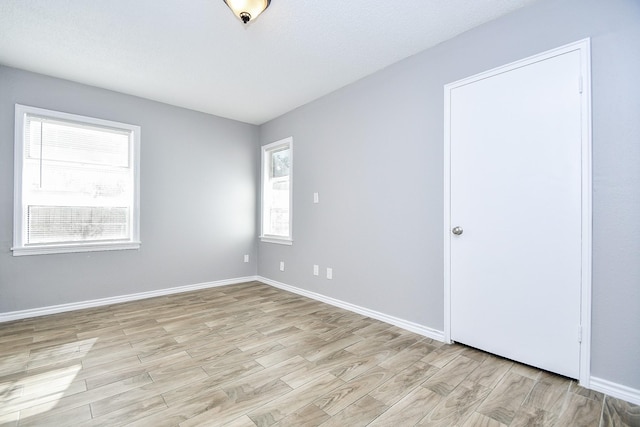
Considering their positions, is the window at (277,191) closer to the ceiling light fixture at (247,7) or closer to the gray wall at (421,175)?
the gray wall at (421,175)

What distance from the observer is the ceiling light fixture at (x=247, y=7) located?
1942 millimetres

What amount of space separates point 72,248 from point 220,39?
289 cm

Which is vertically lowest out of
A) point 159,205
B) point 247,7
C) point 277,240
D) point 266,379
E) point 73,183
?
point 266,379

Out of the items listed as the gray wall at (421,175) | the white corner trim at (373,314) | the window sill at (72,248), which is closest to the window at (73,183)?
the window sill at (72,248)

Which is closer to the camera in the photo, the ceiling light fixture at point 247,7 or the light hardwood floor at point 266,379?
the light hardwood floor at point 266,379

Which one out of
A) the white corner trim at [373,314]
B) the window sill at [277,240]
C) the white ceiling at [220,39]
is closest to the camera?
the white ceiling at [220,39]

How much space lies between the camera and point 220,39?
8.32 feet

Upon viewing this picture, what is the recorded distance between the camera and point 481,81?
7.57 ft

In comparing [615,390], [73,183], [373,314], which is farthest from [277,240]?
[615,390]

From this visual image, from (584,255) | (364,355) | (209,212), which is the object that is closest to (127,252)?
(209,212)

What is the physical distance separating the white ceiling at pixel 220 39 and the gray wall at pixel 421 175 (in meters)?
0.26

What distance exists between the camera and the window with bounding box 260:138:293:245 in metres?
4.37

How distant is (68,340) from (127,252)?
1354 millimetres

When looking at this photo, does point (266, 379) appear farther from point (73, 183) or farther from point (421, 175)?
point (73, 183)
